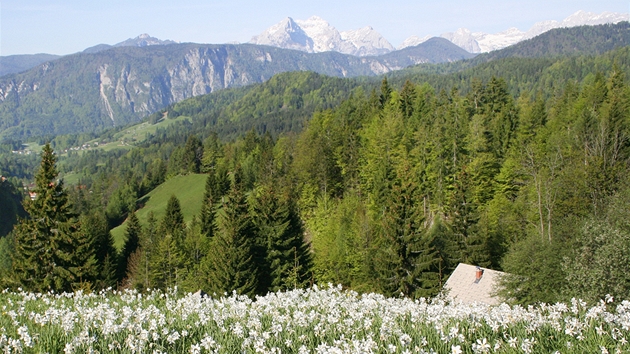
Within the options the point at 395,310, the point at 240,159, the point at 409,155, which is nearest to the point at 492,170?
the point at 409,155

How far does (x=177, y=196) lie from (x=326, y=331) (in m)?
110

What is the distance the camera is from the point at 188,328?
23.6 ft

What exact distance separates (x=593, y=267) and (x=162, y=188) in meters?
112

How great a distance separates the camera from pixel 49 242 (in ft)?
112

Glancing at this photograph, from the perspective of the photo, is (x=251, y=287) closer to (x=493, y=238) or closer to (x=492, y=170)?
(x=493, y=238)

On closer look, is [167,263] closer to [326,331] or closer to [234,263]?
[234,263]

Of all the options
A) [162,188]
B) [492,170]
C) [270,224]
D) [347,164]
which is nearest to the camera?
[270,224]

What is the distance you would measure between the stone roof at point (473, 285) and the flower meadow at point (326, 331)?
25.6 m

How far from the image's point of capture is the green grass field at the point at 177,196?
10119 cm

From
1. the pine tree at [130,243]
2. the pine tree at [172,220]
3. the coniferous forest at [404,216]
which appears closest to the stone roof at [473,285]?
the coniferous forest at [404,216]

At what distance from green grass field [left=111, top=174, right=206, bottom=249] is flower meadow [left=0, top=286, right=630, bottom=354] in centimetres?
9143

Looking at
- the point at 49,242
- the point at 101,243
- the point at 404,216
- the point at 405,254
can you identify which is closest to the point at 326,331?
the point at 49,242

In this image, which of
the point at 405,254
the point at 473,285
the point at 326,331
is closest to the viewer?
the point at 326,331

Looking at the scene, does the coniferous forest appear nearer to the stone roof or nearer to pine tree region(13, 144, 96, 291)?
pine tree region(13, 144, 96, 291)
